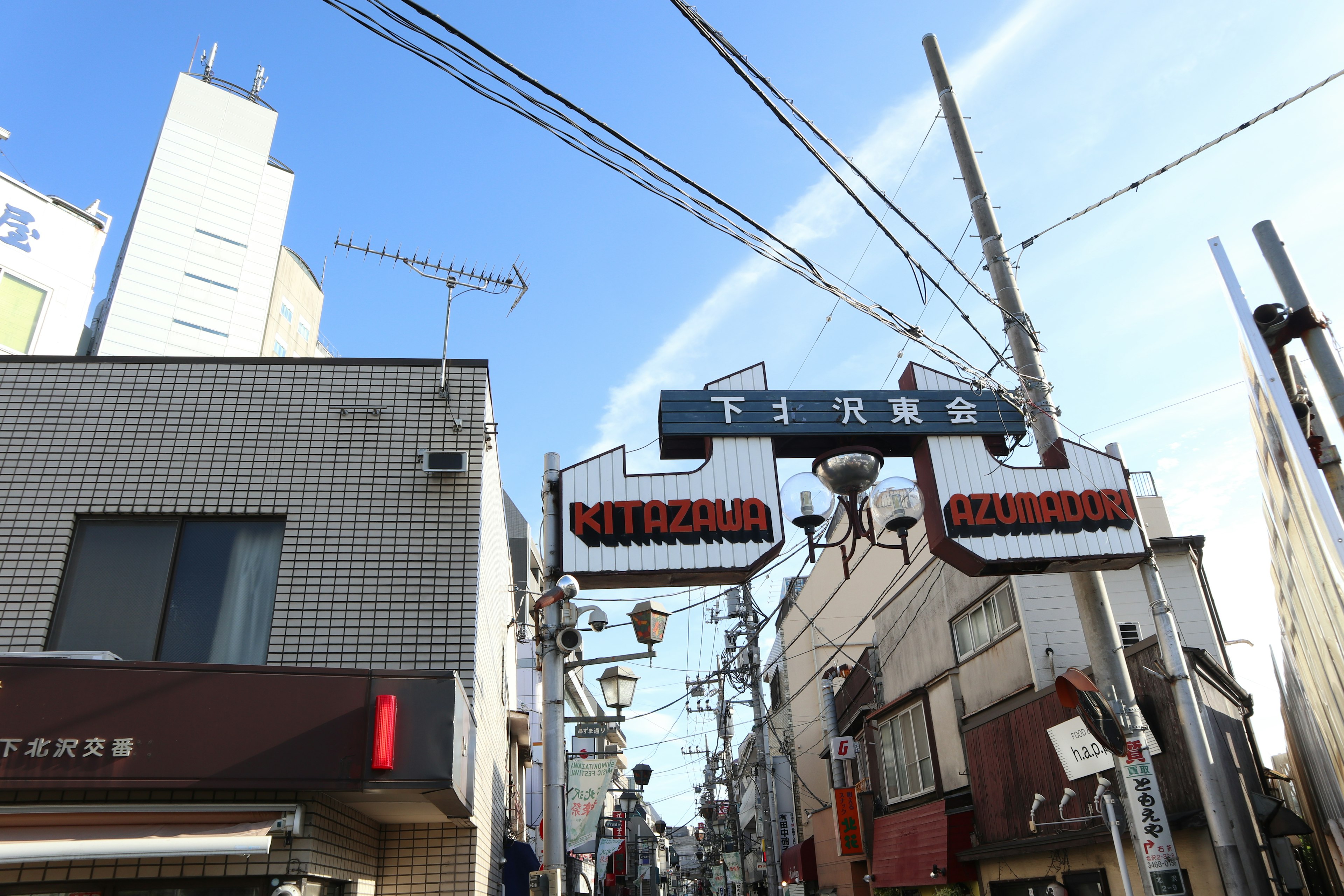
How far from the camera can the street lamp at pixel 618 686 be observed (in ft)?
38.6

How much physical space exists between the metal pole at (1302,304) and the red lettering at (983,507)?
5.83 meters

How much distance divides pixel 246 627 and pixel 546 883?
386 cm

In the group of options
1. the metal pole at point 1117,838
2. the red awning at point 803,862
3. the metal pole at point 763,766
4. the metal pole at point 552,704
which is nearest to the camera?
the metal pole at point 552,704

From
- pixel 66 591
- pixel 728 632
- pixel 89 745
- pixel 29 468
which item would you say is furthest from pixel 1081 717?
pixel 728 632

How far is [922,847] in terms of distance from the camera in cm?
1731

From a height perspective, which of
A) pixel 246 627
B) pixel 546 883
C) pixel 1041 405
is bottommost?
pixel 546 883

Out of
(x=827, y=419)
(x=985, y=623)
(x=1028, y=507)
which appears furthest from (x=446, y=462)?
(x=985, y=623)

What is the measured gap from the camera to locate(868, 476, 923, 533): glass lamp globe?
→ 9.87 meters

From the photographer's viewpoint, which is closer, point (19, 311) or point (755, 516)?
point (755, 516)

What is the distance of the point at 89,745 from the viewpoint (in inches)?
235

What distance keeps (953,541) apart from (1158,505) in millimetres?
14122

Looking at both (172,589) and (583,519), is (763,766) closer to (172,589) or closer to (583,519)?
(583,519)

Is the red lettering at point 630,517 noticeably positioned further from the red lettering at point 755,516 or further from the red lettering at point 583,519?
the red lettering at point 755,516

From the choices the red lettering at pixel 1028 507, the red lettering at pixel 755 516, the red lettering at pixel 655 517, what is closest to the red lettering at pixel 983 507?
the red lettering at pixel 1028 507
